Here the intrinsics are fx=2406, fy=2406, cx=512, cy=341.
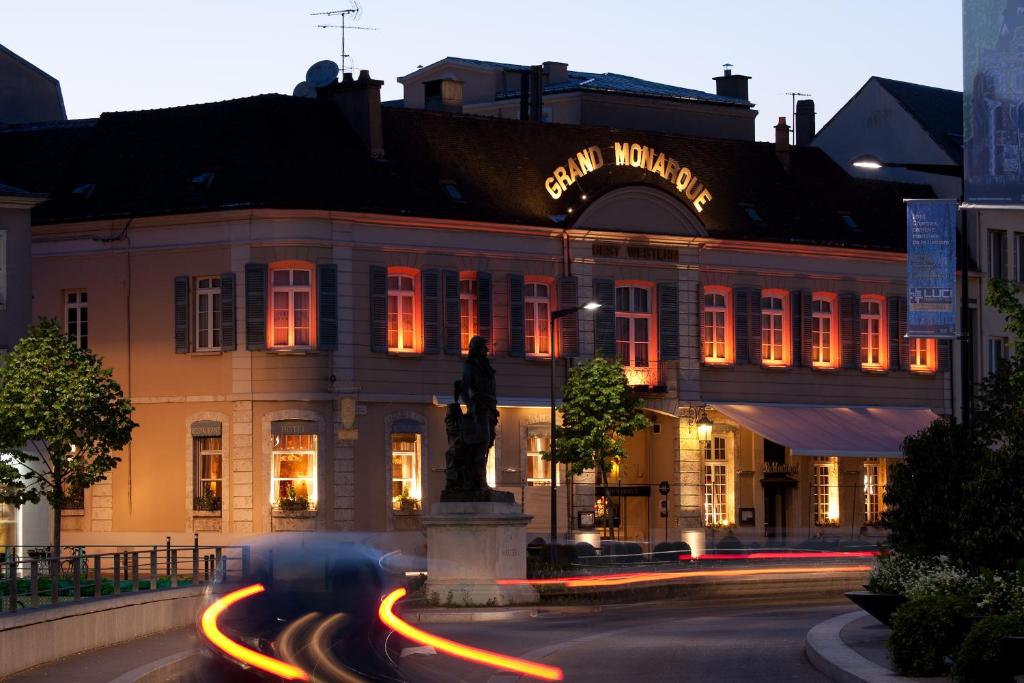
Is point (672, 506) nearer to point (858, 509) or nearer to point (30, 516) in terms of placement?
point (858, 509)

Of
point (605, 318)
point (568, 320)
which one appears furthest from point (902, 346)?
point (568, 320)

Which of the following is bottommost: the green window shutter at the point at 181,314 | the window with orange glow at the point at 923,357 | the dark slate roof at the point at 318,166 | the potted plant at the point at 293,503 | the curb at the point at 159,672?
the curb at the point at 159,672

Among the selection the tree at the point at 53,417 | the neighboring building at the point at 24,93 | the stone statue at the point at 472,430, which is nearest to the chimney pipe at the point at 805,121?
the neighboring building at the point at 24,93

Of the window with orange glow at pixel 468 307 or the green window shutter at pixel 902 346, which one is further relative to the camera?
the green window shutter at pixel 902 346

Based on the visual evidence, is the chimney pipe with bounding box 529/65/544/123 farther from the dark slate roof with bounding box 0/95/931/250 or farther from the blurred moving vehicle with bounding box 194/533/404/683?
the blurred moving vehicle with bounding box 194/533/404/683

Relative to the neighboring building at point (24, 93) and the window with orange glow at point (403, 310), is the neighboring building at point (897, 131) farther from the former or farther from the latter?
the neighboring building at point (24, 93)

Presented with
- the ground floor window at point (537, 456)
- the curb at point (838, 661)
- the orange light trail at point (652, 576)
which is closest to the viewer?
the curb at point (838, 661)

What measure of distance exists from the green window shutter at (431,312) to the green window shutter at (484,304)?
1.33 metres

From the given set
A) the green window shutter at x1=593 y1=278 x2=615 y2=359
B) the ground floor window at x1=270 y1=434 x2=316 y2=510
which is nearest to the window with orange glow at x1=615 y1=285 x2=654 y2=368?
the green window shutter at x1=593 y1=278 x2=615 y2=359

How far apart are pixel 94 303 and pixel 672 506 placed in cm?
1632

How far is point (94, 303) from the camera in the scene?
6025 centimetres

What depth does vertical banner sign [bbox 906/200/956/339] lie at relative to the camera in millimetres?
36719

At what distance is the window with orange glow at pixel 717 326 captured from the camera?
6656 cm

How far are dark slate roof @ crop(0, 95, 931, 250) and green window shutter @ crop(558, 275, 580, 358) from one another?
1.70 metres
